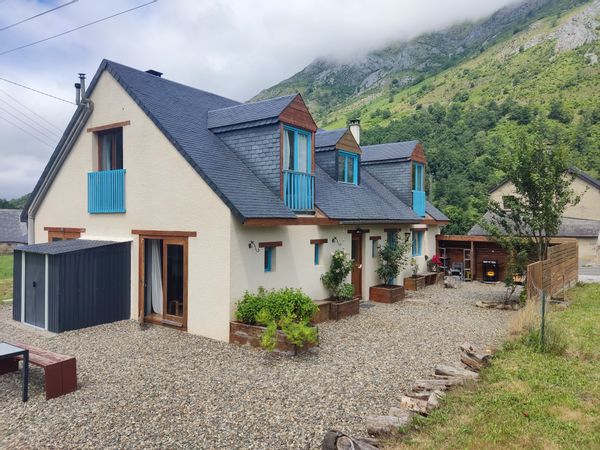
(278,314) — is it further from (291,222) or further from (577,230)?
(577,230)

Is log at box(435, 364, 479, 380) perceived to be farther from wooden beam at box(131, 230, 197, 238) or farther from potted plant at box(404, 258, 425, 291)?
potted plant at box(404, 258, 425, 291)

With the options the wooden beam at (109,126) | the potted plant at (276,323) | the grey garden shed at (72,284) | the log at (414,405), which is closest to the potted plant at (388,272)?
the potted plant at (276,323)

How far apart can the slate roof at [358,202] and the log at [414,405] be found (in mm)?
7277

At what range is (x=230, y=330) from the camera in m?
9.52

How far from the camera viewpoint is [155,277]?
1143 centimetres

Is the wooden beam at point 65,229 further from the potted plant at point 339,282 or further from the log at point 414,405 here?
the log at point 414,405

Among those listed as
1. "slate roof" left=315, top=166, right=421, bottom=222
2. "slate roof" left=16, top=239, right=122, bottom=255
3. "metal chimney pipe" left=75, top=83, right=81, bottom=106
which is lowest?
"slate roof" left=16, top=239, right=122, bottom=255

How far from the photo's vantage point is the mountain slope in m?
43.8

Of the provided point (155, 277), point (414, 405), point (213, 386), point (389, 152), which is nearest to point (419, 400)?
point (414, 405)

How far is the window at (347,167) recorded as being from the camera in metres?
16.0

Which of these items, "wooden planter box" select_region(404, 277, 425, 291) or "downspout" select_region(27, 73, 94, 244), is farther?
"wooden planter box" select_region(404, 277, 425, 291)

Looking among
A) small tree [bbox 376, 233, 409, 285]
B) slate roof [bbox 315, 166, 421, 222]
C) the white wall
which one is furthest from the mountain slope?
the white wall

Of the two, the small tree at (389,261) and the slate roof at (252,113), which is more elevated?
the slate roof at (252,113)

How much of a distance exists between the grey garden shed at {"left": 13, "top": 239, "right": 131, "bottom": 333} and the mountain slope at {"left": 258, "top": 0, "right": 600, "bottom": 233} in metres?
12.0
